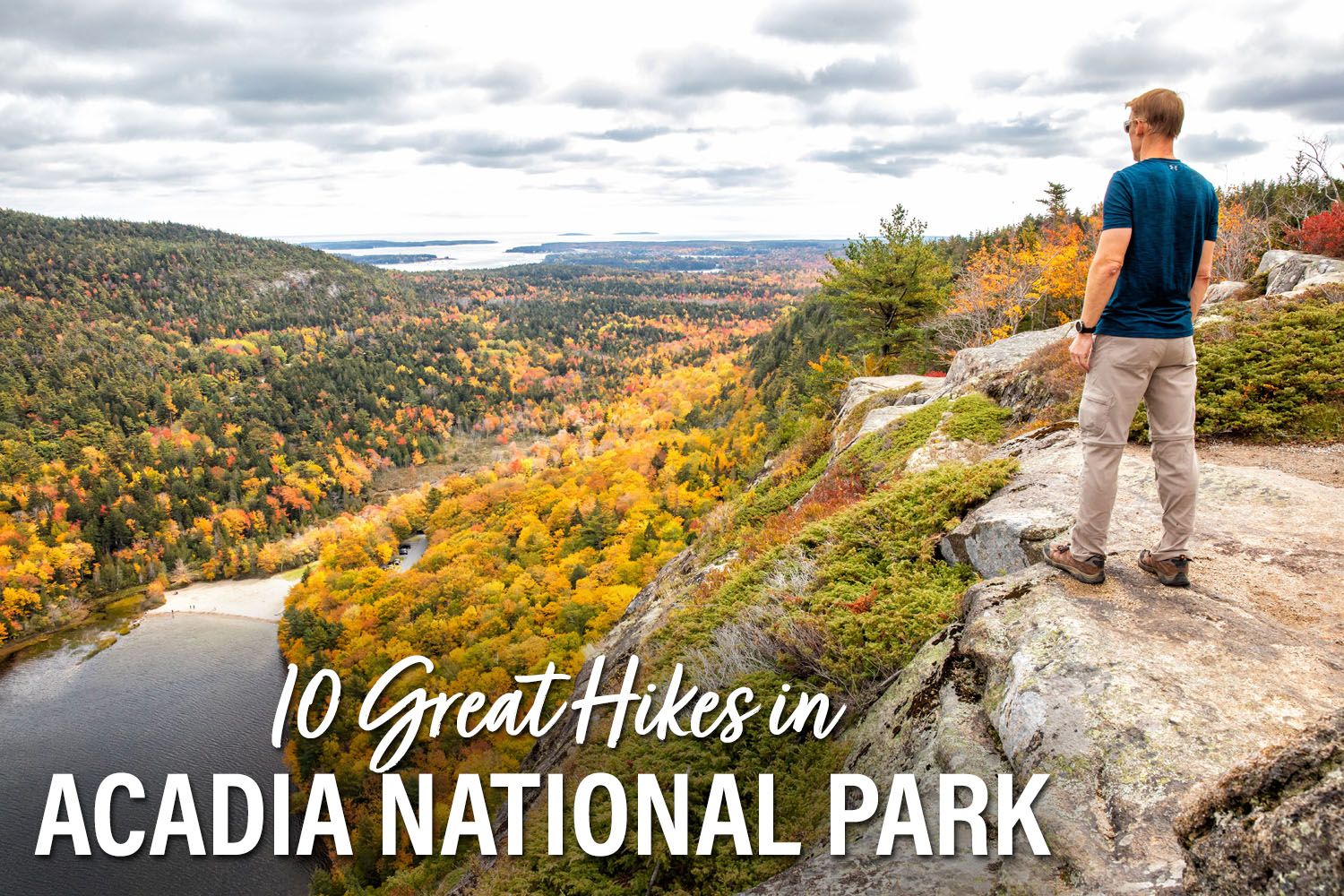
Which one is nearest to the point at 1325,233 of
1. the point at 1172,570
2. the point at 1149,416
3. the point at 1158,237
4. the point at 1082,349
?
the point at 1172,570

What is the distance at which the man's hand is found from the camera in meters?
4.98

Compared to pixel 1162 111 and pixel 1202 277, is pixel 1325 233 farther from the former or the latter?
pixel 1162 111

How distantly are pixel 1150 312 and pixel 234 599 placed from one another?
11796cm

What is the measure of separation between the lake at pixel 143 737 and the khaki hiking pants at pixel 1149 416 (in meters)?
52.8

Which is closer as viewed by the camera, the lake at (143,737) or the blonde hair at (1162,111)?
the blonde hair at (1162,111)

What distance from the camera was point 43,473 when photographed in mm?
127500

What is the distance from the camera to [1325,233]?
26750 mm

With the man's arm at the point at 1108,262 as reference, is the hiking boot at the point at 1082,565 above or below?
below

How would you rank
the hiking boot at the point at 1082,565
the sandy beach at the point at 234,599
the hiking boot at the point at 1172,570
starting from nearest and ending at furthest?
the hiking boot at the point at 1172,570
the hiking boot at the point at 1082,565
the sandy beach at the point at 234,599

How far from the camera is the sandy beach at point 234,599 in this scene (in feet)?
297

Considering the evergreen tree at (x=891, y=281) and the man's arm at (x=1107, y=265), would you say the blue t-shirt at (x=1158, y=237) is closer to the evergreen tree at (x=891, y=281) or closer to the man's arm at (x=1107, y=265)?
the man's arm at (x=1107, y=265)

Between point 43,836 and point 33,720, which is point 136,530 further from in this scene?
point 43,836

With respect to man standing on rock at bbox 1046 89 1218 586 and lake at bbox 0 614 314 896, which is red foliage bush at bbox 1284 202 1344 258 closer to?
man standing on rock at bbox 1046 89 1218 586

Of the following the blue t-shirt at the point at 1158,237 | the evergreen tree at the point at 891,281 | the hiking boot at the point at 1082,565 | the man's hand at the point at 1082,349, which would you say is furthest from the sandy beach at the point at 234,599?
the blue t-shirt at the point at 1158,237
